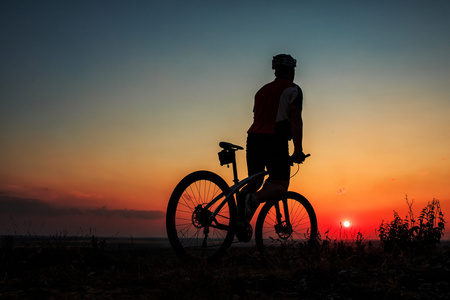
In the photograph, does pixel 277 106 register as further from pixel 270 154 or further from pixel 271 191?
pixel 271 191

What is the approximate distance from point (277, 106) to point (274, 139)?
470mm

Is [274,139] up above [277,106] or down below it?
below

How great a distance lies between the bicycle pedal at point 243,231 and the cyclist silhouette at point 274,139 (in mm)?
58

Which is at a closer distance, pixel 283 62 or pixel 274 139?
pixel 274 139

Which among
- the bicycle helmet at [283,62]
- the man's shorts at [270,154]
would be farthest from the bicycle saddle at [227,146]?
the bicycle helmet at [283,62]

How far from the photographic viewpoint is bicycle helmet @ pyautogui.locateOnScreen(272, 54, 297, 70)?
5633 millimetres

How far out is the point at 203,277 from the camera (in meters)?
4.36

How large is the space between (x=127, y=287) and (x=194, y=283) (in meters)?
0.74

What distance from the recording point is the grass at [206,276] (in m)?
3.83

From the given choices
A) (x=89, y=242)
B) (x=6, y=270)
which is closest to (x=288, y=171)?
(x=89, y=242)

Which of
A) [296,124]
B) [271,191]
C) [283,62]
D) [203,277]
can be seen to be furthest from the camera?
[283,62]

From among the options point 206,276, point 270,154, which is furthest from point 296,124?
point 206,276

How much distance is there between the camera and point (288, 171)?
554 cm

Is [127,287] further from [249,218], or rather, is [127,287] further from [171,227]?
[249,218]
